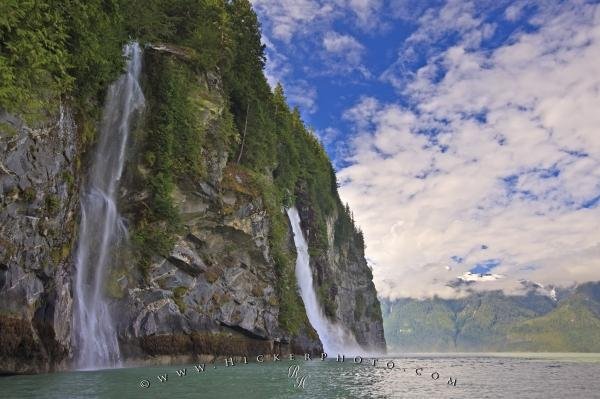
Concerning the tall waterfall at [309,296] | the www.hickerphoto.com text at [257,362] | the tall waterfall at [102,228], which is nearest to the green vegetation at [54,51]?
the tall waterfall at [102,228]

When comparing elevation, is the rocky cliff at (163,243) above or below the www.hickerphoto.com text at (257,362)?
above

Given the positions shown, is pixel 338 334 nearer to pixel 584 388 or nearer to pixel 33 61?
pixel 584 388

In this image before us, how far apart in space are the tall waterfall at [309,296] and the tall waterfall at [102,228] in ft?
101

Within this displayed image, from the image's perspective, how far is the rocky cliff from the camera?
23.0m

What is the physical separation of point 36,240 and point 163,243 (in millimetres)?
11960

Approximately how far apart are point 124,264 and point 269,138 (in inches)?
1069

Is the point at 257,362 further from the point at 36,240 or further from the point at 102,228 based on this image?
the point at 36,240

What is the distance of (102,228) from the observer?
106 feet

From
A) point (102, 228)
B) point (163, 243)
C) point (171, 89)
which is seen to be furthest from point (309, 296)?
point (102, 228)

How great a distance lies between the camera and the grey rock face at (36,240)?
2198 cm

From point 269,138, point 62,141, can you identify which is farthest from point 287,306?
point 62,141

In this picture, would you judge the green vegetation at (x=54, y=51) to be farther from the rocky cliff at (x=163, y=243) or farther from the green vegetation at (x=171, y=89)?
the rocky cliff at (x=163, y=243)

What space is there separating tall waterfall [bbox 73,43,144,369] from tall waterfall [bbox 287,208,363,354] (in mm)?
30750

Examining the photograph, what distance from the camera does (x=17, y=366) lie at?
22.7m
